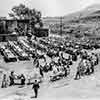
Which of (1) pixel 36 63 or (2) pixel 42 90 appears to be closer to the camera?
(2) pixel 42 90

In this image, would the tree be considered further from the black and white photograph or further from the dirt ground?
the dirt ground

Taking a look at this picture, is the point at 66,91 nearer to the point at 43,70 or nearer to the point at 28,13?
the point at 43,70

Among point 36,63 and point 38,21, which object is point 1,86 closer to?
point 36,63

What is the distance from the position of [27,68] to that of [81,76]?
44.1 feet

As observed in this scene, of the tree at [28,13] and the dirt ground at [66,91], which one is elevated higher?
the tree at [28,13]

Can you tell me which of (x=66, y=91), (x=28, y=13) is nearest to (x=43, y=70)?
(x=66, y=91)

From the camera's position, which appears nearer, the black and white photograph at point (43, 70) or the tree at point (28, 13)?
the black and white photograph at point (43, 70)

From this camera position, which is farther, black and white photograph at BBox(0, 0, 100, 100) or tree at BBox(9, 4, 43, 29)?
tree at BBox(9, 4, 43, 29)

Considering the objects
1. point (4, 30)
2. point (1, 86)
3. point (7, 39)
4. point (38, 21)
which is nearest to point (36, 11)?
point (38, 21)

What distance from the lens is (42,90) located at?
82.9 feet

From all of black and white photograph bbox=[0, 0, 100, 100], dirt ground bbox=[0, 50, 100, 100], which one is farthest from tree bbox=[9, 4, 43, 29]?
dirt ground bbox=[0, 50, 100, 100]

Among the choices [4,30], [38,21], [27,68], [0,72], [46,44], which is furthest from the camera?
[38,21]

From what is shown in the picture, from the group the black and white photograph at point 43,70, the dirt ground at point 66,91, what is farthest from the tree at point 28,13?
the dirt ground at point 66,91

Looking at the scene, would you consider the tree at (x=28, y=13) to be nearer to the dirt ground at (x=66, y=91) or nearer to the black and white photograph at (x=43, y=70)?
the black and white photograph at (x=43, y=70)
